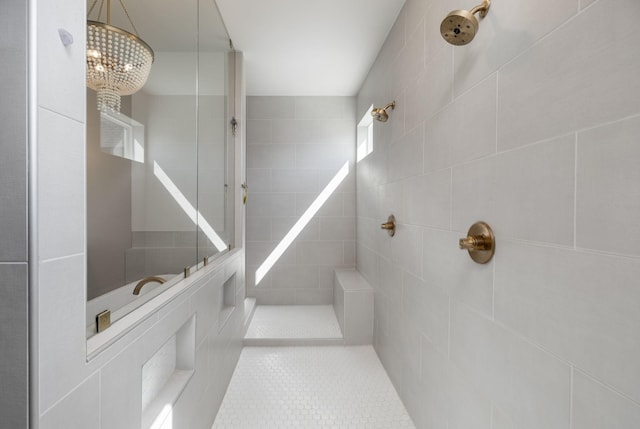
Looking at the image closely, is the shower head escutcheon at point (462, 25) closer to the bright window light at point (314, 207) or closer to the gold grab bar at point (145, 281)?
the gold grab bar at point (145, 281)

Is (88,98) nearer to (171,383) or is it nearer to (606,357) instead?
(171,383)

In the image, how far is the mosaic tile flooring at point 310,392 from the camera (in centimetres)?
151

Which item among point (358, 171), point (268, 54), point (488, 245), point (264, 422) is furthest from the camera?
point (358, 171)

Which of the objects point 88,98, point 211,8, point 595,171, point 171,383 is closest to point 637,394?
point 595,171

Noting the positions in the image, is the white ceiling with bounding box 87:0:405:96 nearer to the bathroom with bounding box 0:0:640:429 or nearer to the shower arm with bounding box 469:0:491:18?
the bathroom with bounding box 0:0:640:429

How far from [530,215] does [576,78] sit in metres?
0.31

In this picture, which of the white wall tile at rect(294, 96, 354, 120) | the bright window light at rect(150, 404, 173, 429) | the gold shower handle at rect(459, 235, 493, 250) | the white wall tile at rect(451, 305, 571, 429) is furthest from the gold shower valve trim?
the white wall tile at rect(294, 96, 354, 120)

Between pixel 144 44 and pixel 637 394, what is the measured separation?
1.46m

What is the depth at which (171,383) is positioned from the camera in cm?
114

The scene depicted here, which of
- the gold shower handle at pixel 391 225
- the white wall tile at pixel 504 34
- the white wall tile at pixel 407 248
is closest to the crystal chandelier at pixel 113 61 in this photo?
the white wall tile at pixel 504 34

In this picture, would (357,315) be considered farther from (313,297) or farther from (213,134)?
(213,134)

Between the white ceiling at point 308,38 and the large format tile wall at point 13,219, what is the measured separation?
4.78 feet

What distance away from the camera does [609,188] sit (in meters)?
0.55

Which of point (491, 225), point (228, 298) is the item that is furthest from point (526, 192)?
point (228, 298)
